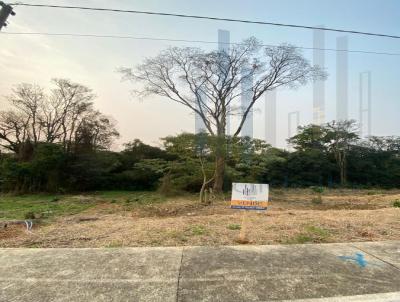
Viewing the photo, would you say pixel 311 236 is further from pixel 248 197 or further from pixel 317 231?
pixel 248 197

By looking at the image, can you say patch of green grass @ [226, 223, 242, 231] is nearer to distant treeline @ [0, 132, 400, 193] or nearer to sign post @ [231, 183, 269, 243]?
sign post @ [231, 183, 269, 243]

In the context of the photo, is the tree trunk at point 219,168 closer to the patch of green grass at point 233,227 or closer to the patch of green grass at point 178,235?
the patch of green grass at point 233,227

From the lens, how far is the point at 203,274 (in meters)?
2.50

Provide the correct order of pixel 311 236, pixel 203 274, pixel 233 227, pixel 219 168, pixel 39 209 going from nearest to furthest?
pixel 203 274
pixel 311 236
pixel 233 227
pixel 39 209
pixel 219 168

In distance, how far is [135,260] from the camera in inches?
111

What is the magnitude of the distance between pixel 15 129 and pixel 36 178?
17.7 feet

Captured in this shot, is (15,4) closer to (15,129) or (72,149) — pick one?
(72,149)

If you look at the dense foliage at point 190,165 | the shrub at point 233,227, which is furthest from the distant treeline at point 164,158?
the shrub at point 233,227

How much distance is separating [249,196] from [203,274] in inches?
52.8

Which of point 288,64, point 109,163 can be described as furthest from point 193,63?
point 109,163

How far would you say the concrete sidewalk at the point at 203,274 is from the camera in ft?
7.07

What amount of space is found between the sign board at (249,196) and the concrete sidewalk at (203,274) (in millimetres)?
523

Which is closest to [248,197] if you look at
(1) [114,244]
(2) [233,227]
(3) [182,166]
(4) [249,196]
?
(4) [249,196]

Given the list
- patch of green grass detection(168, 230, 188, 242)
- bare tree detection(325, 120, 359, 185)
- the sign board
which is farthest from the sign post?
bare tree detection(325, 120, 359, 185)
